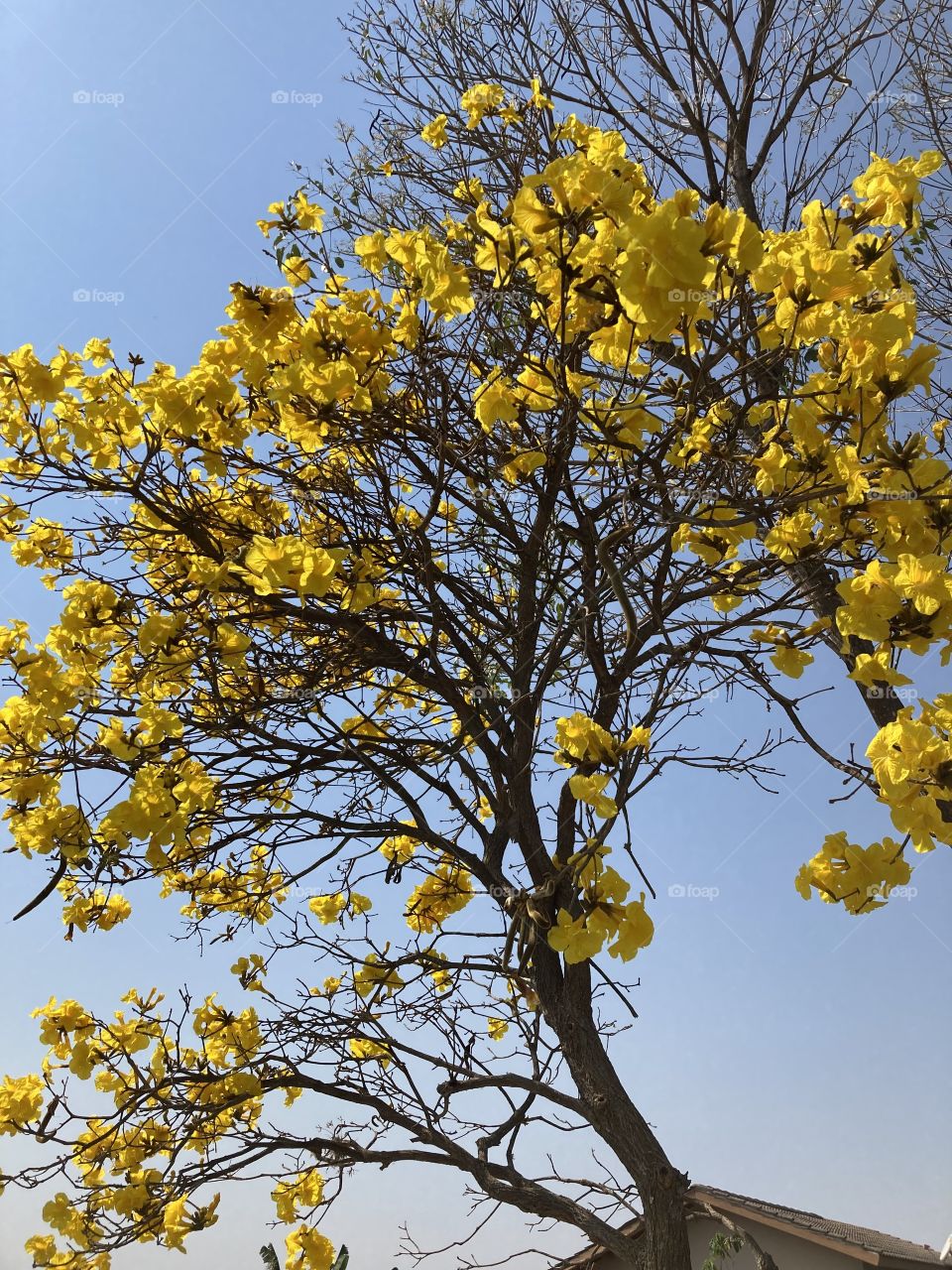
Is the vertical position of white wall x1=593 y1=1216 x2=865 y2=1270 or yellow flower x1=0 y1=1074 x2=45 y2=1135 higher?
yellow flower x1=0 y1=1074 x2=45 y2=1135

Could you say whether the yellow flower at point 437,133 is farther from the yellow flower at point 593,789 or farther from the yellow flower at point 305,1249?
the yellow flower at point 305,1249

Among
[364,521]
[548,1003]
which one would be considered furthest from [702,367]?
[548,1003]

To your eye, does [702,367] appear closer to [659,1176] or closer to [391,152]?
[659,1176]

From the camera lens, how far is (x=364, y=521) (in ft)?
9.23

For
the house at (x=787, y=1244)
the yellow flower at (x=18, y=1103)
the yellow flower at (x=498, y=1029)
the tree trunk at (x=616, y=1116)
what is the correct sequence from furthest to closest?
the house at (x=787, y=1244) → the yellow flower at (x=498, y=1029) → the yellow flower at (x=18, y=1103) → the tree trunk at (x=616, y=1116)

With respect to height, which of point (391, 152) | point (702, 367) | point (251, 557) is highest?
point (391, 152)

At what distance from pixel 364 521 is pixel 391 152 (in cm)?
307
